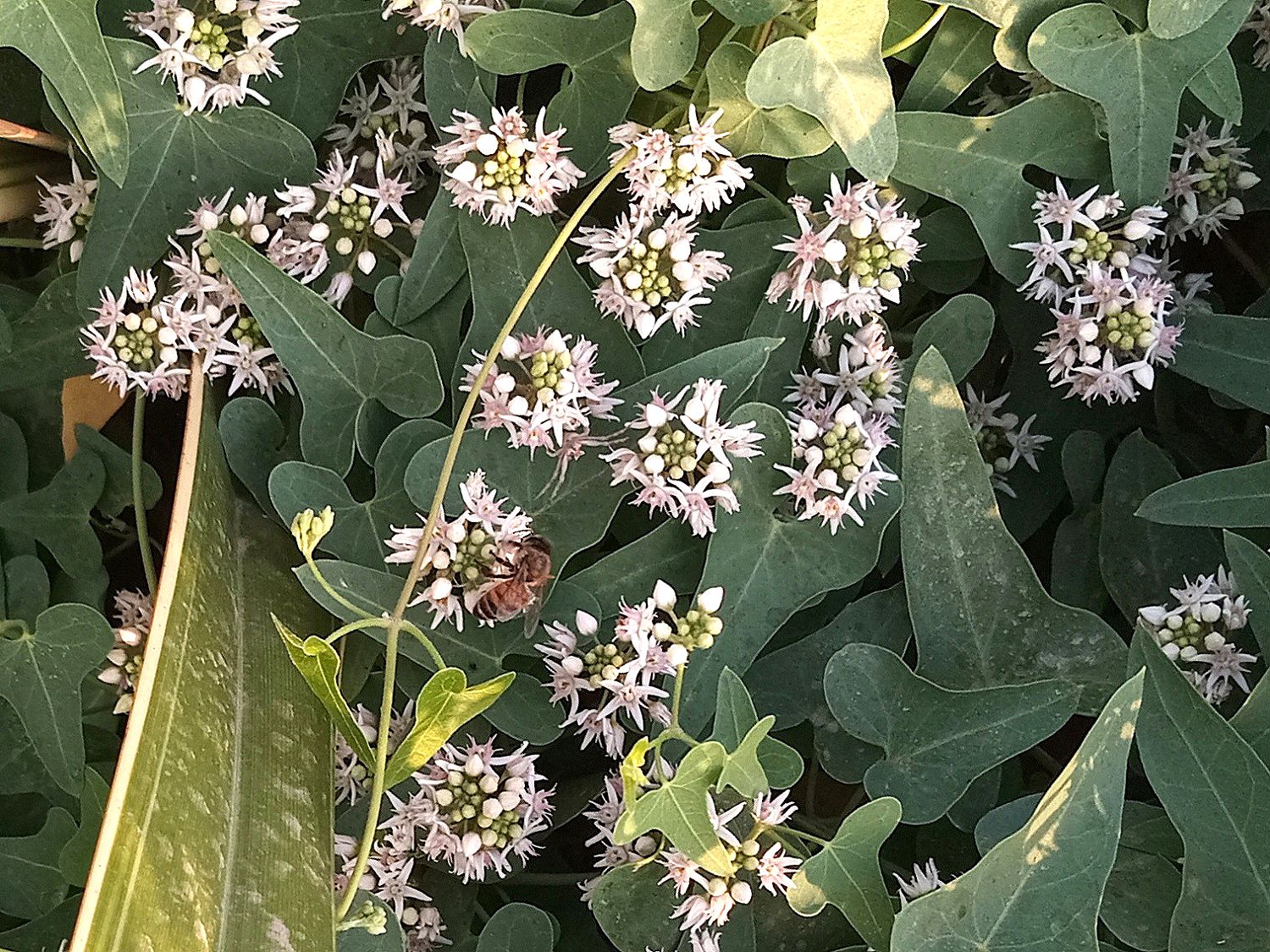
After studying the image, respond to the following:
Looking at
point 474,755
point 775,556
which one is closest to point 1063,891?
point 775,556

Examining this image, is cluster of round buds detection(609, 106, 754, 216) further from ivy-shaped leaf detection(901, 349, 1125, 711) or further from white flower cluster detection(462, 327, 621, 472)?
ivy-shaped leaf detection(901, 349, 1125, 711)

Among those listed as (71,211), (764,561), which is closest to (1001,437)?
(764,561)

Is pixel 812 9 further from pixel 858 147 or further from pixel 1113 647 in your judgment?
pixel 1113 647

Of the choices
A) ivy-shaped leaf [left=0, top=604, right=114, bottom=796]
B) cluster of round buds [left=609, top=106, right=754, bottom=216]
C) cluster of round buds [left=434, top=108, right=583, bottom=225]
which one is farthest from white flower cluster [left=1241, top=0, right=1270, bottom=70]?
ivy-shaped leaf [left=0, top=604, right=114, bottom=796]

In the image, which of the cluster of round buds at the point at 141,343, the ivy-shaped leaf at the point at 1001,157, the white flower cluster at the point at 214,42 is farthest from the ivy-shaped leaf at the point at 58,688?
the ivy-shaped leaf at the point at 1001,157

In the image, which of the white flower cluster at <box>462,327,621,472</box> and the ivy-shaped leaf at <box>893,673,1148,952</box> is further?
the white flower cluster at <box>462,327,621,472</box>

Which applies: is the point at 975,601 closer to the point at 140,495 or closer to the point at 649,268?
the point at 649,268
